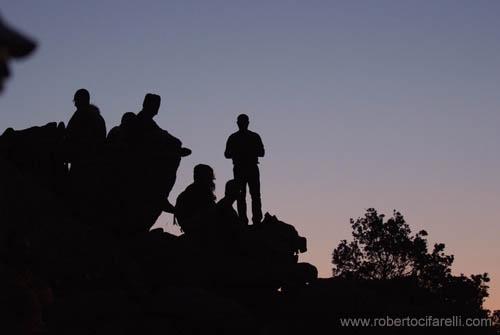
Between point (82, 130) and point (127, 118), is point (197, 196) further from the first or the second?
point (82, 130)

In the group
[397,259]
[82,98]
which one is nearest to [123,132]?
[82,98]

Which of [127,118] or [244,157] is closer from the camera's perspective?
[127,118]

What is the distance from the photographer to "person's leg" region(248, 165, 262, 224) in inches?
657

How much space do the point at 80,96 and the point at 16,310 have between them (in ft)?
21.7

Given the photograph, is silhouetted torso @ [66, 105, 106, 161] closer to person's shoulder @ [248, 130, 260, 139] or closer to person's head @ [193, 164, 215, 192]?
person's head @ [193, 164, 215, 192]

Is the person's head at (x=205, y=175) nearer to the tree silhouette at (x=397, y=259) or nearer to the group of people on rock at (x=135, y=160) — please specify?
the group of people on rock at (x=135, y=160)

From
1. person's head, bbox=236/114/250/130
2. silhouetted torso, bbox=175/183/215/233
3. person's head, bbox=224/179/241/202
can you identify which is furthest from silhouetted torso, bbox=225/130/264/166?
person's head, bbox=224/179/241/202

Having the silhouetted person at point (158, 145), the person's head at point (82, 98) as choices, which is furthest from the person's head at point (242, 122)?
the person's head at point (82, 98)

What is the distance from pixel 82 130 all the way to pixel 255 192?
4510 mm

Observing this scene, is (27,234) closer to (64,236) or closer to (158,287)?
(64,236)

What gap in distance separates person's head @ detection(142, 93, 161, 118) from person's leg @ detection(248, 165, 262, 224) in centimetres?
343

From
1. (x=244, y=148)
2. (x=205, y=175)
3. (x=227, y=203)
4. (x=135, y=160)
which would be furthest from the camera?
(x=244, y=148)

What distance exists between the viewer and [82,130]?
13.9m

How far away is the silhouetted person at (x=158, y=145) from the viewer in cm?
1405
